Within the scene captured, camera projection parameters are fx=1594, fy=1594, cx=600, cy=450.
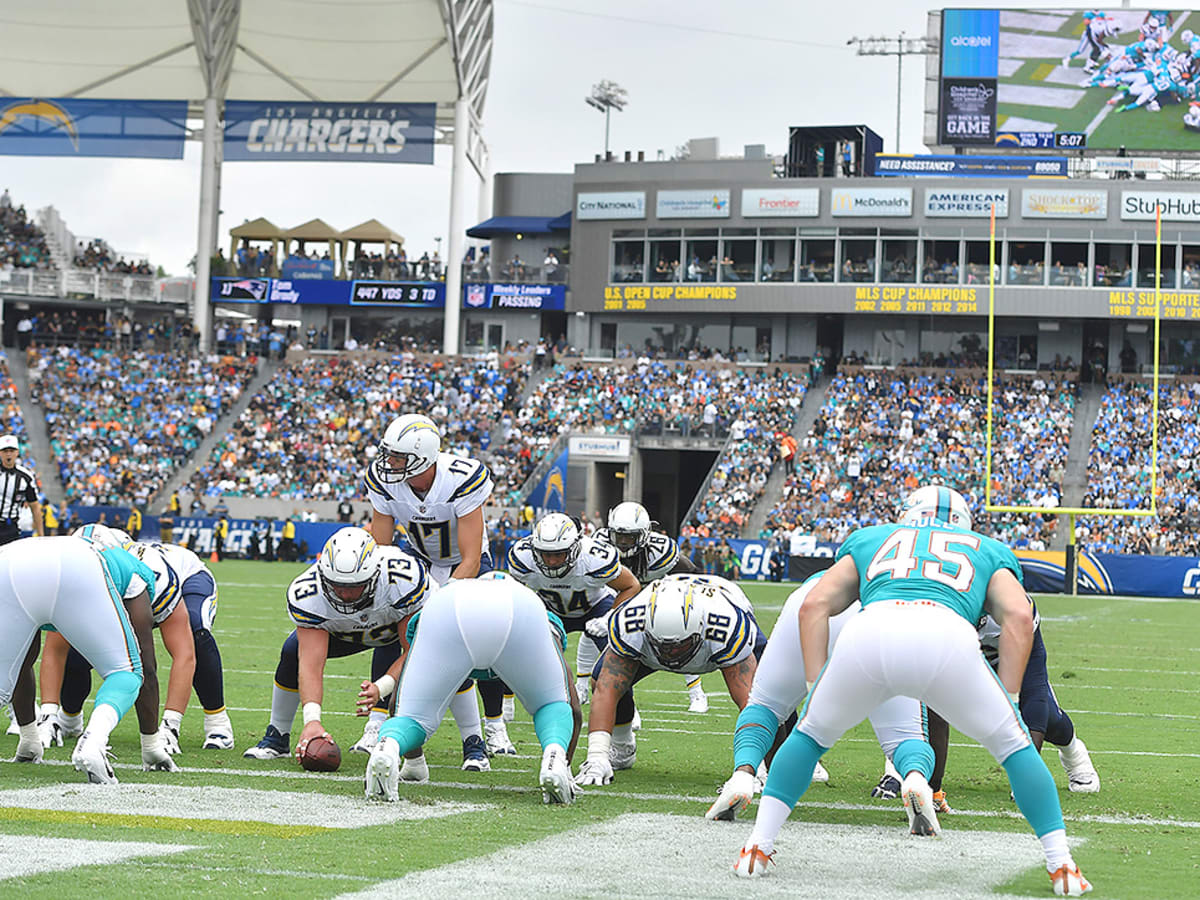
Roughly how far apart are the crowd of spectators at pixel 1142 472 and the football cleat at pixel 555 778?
1085 inches

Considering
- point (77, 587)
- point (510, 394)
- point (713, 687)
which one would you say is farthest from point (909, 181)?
point (77, 587)

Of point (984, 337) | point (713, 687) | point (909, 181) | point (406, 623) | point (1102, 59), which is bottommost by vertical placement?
point (713, 687)

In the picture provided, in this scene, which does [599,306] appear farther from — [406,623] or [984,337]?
[406,623]

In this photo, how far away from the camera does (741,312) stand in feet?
143

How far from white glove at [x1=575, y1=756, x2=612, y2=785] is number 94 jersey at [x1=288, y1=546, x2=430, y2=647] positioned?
1173 millimetres

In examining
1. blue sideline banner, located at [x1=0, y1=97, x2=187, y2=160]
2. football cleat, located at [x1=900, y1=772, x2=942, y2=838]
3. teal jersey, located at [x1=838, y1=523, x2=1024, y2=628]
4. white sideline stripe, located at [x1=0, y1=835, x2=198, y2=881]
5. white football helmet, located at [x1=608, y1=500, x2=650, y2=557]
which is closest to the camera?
white sideline stripe, located at [x1=0, y1=835, x2=198, y2=881]

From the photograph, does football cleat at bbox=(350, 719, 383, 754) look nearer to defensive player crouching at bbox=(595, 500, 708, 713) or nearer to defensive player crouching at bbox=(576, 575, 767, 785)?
defensive player crouching at bbox=(576, 575, 767, 785)

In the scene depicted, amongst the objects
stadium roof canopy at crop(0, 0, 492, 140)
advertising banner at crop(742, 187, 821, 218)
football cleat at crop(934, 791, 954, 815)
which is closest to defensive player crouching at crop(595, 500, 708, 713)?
football cleat at crop(934, 791, 954, 815)

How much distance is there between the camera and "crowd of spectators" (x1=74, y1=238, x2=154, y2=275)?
47.5 metres

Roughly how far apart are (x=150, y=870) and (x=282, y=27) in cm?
4106

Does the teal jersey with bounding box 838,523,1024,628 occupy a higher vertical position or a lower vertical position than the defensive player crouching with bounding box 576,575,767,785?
higher

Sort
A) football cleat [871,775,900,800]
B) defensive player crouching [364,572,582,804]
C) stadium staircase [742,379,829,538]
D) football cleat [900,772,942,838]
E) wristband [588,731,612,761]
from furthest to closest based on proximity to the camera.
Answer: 1. stadium staircase [742,379,829,538]
2. wristband [588,731,612,761]
3. football cleat [871,775,900,800]
4. defensive player crouching [364,572,582,804]
5. football cleat [900,772,942,838]

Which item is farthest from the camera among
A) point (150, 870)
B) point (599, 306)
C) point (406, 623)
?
point (599, 306)

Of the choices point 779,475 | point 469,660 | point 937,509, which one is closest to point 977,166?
point 779,475
